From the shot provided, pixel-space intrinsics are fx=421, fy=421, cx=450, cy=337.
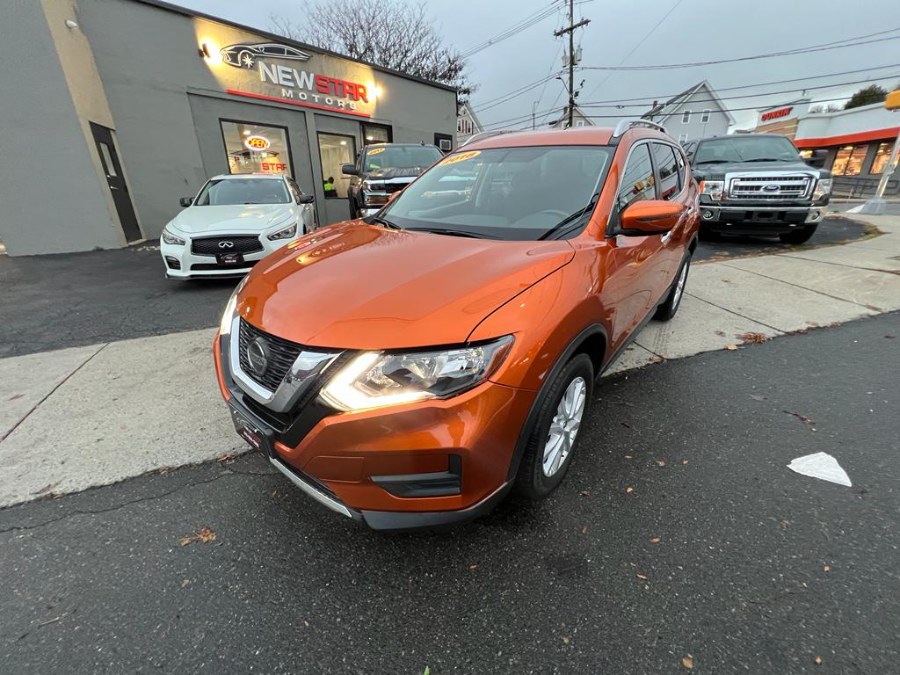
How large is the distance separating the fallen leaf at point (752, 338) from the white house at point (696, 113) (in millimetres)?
43000

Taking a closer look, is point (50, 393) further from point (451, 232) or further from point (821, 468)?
point (821, 468)

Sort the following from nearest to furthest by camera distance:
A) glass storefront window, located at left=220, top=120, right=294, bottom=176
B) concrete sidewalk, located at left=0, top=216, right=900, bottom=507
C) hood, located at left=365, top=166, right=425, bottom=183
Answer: concrete sidewalk, located at left=0, top=216, right=900, bottom=507, hood, located at left=365, top=166, right=425, bottom=183, glass storefront window, located at left=220, top=120, right=294, bottom=176

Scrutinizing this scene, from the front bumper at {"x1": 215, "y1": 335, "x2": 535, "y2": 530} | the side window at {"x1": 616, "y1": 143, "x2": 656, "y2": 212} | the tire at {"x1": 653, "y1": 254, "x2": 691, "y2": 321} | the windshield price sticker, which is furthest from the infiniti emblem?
the tire at {"x1": 653, "y1": 254, "x2": 691, "y2": 321}

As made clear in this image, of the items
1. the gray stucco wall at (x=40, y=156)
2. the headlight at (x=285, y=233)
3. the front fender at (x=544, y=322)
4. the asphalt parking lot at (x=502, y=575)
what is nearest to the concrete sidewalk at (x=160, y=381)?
the asphalt parking lot at (x=502, y=575)

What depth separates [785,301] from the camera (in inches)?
199

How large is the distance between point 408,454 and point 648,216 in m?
1.73

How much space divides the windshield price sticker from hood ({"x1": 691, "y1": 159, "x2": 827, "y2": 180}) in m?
6.75

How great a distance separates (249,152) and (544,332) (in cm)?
1315

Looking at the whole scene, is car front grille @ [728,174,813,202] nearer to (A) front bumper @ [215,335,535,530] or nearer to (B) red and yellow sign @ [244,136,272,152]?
(A) front bumper @ [215,335,535,530]

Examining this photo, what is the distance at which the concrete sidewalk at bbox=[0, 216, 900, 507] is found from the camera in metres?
2.50

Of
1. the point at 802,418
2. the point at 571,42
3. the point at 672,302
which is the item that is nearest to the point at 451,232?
the point at 802,418

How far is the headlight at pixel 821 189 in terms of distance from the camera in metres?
7.03

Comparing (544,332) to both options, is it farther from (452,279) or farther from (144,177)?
(144,177)

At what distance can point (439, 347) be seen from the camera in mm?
1469
